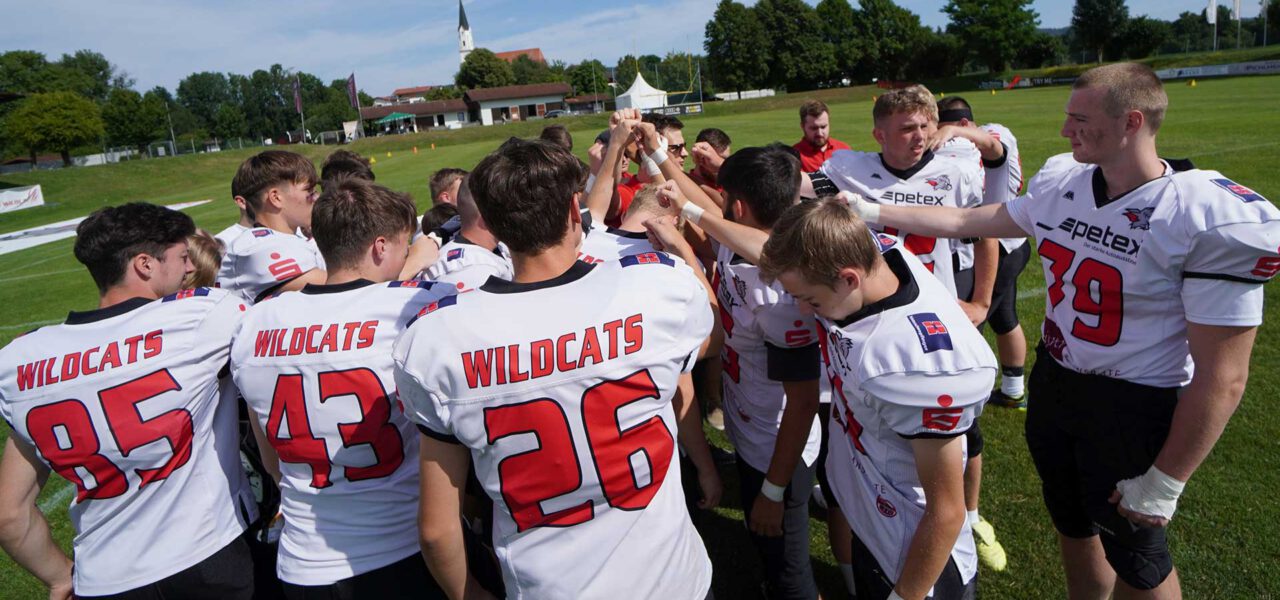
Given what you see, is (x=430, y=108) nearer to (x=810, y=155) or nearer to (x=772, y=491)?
(x=810, y=155)

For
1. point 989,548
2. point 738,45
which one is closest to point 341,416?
point 989,548

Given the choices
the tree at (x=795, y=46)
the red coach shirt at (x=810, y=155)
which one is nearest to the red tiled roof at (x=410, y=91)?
the tree at (x=795, y=46)

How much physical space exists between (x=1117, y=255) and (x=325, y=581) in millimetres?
3297

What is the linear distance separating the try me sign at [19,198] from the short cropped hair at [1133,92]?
44.0 meters

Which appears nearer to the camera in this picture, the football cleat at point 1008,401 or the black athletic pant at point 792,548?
the black athletic pant at point 792,548

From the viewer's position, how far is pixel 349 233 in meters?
2.63

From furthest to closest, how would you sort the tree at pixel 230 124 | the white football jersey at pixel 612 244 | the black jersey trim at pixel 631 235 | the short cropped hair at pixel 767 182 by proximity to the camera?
the tree at pixel 230 124
the black jersey trim at pixel 631 235
the white football jersey at pixel 612 244
the short cropped hair at pixel 767 182

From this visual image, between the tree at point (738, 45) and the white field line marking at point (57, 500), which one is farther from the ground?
the tree at point (738, 45)

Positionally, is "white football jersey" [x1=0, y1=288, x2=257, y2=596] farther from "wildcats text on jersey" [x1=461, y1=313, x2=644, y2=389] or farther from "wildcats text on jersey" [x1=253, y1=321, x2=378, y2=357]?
"wildcats text on jersey" [x1=461, y1=313, x2=644, y2=389]

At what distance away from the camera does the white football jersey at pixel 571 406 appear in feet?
6.40

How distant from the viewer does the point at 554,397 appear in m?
1.98

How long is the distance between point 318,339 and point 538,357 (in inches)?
38.9

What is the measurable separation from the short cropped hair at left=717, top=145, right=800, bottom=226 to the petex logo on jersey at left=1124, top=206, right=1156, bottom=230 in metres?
1.29

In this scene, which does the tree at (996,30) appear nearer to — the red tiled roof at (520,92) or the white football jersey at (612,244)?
the red tiled roof at (520,92)
